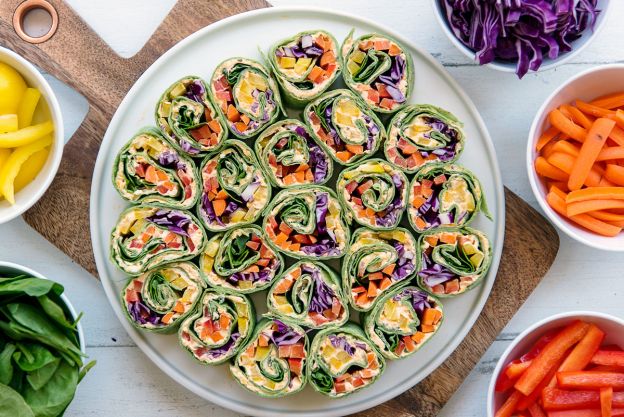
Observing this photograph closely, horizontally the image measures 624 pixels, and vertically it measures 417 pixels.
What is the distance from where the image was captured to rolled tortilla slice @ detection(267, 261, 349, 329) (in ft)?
7.41

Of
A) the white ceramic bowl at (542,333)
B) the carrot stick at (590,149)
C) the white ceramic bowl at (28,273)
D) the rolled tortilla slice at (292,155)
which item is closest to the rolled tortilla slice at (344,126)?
the rolled tortilla slice at (292,155)

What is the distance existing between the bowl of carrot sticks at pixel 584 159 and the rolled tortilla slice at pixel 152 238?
92cm

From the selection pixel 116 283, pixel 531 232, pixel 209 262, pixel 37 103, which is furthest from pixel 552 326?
pixel 37 103

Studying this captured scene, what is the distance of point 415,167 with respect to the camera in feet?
7.41

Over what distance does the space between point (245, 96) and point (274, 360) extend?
71cm

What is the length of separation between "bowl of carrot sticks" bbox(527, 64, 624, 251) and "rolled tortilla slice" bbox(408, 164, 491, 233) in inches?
6.4

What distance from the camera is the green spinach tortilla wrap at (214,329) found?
7.38ft

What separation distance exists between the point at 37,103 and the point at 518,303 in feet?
4.76

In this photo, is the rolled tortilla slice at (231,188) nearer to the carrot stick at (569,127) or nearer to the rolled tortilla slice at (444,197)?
the rolled tortilla slice at (444,197)

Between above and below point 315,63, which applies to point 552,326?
below

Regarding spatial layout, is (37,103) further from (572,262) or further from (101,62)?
(572,262)

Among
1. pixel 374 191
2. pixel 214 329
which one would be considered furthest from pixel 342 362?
pixel 374 191

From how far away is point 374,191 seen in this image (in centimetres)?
224

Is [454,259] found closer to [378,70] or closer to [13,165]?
[378,70]
